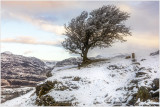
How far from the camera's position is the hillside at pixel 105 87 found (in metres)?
19.7

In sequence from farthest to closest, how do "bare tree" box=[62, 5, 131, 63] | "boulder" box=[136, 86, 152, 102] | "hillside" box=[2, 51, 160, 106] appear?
"bare tree" box=[62, 5, 131, 63] → "hillside" box=[2, 51, 160, 106] → "boulder" box=[136, 86, 152, 102]

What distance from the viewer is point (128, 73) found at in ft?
87.6

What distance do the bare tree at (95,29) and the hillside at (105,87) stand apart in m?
8.29

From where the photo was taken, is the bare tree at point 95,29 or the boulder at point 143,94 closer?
the boulder at point 143,94

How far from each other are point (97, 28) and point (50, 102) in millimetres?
18208

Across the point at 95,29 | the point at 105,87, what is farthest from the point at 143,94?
the point at 95,29

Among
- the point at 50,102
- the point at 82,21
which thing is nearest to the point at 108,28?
the point at 82,21

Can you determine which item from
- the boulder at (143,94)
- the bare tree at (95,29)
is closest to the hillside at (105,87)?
the boulder at (143,94)

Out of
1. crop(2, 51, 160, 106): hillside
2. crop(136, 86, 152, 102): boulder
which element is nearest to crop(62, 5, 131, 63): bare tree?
crop(2, 51, 160, 106): hillside

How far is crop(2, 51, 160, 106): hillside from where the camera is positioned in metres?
19.7

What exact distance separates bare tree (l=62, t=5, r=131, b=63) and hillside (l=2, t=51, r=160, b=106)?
27.2 feet

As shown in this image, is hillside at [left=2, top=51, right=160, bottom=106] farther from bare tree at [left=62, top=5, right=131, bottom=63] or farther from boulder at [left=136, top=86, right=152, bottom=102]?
bare tree at [left=62, top=5, right=131, bottom=63]

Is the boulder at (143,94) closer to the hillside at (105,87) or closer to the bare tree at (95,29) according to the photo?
the hillside at (105,87)

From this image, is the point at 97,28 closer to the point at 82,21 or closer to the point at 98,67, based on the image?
the point at 82,21
